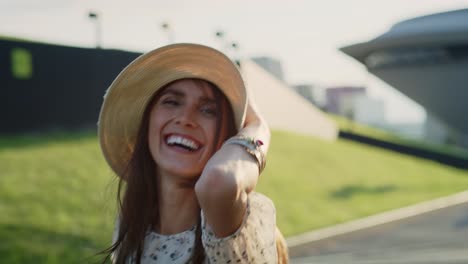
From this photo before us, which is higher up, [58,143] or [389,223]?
[58,143]

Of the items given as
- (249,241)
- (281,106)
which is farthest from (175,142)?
(281,106)

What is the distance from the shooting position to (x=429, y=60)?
4625 cm

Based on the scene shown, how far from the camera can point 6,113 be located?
51.9 ft

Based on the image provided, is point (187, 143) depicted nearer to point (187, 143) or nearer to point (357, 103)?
point (187, 143)

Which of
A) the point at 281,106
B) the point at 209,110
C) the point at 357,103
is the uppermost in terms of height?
the point at 209,110

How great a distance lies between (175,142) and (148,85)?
35 centimetres

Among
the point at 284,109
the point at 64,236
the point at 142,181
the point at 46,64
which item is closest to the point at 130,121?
the point at 142,181

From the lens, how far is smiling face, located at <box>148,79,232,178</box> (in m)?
2.04

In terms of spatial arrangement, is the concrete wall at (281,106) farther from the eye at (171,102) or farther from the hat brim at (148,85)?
the eye at (171,102)

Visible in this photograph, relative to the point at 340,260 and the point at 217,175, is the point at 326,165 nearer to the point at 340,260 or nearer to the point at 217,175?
the point at 340,260

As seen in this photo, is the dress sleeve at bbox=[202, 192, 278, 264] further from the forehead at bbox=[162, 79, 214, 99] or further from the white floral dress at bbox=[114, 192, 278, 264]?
the forehead at bbox=[162, 79, 214, 99]

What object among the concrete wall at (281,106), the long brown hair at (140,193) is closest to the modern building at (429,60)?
the concrete wall at (281,106)

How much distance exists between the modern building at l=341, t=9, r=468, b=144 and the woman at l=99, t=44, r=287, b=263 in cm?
4228

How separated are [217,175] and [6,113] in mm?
15690
